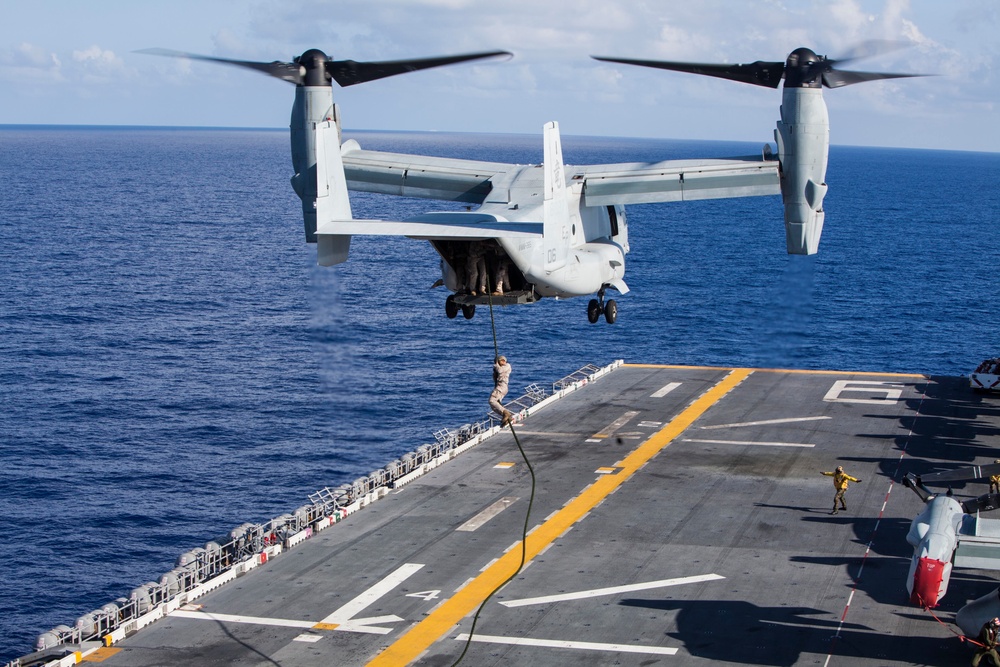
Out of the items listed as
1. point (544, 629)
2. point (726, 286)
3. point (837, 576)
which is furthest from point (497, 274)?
point (726, 286)

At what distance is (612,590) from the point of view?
39719mm

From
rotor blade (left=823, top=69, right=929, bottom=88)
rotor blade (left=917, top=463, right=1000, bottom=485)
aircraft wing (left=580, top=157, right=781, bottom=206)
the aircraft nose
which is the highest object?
rotor blade (left=823, top=69, right=929, bottom=88)

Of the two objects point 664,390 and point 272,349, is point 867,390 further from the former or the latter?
point 272,349

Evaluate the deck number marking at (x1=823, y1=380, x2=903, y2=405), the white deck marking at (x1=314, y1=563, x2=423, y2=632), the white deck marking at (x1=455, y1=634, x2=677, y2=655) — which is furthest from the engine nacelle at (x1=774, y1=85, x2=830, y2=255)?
the deck number marking at (x1=823, y1=380, x2=903, y2=405)

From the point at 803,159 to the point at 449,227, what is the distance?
1118 centimetres

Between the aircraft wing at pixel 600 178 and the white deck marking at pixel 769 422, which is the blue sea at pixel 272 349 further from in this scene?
the white deck marking at pixel 769 422

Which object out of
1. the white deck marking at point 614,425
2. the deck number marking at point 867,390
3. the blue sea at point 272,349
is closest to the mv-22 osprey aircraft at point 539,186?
the blue sea at point 272,349

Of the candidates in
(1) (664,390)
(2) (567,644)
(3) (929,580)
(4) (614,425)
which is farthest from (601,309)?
(1) (664,390)

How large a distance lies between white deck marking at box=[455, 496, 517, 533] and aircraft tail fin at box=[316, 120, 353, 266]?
19488 millimetres

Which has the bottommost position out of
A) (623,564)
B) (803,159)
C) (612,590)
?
(612,590)

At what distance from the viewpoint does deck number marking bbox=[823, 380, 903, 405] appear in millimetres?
67938

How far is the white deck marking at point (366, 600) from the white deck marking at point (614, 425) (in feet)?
66.5

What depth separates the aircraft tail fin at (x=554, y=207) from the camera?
3094 centimetres

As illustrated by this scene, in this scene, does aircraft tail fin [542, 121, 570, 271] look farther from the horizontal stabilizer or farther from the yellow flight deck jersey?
the yellow flight deck jersey
